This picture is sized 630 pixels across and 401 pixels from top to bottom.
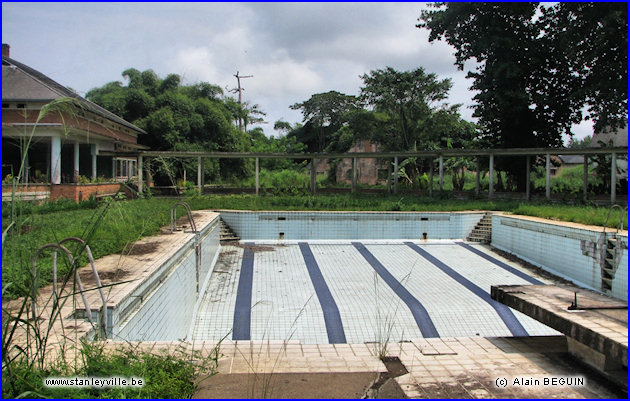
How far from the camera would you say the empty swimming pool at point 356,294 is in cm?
596

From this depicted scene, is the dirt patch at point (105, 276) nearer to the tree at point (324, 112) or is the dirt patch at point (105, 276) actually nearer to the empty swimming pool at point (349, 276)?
the empty swimming pool at point (349, 276)

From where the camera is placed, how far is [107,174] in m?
21.5

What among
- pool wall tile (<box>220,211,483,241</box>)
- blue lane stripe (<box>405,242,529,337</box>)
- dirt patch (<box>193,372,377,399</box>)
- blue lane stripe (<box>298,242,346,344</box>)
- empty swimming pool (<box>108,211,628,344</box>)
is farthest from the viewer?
pool wall tile (<box>220,211,483,241</box>)

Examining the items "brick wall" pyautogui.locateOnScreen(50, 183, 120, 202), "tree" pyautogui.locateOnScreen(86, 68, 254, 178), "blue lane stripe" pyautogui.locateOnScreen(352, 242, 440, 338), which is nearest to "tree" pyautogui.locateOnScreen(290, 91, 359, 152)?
"tree" pyautogui.locateOnScreen(86, 68, 254, 178)

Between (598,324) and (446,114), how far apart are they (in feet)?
72.3

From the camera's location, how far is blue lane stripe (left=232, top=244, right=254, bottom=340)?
19.4 ft

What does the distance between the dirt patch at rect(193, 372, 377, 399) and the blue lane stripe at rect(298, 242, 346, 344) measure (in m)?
2.96

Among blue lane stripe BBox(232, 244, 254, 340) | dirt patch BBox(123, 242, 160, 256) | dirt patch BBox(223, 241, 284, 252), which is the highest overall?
dirt patch BBox(123, 242, 160, 256)

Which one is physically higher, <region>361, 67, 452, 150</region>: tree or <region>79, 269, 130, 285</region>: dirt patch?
<region>361, 67, 452, 150</region>: tree

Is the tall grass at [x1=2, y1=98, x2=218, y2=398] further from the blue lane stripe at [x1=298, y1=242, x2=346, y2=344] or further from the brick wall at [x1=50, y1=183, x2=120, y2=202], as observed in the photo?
the brick wall at [x1=50, y1=183, x2=120, y2=202]

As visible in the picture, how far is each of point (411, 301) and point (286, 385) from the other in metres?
4.69

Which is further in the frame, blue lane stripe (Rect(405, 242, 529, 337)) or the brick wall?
the brick wall

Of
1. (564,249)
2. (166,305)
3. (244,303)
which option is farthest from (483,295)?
(166,305)

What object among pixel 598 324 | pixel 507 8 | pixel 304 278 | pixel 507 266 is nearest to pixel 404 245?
pixel 507 266
